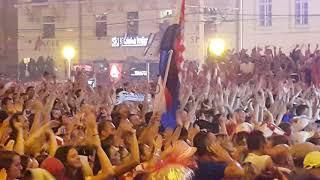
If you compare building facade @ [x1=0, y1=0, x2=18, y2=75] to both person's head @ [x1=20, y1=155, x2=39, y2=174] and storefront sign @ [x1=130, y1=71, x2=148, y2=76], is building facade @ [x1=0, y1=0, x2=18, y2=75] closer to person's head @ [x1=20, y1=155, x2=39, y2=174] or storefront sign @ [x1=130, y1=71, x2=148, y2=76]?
storefront sign @ [x1=130, y1=71, x2=148, y2=76]

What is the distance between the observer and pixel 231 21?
15.6 metres

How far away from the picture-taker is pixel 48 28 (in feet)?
56.8

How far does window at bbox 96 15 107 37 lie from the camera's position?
16875mm

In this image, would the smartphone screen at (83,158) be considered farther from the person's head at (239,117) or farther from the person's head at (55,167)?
the person's head at (239,117)

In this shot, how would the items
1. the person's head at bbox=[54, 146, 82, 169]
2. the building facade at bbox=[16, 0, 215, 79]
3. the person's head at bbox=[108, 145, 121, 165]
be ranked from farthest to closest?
the building facade at bbox=[16, 0, 215, 79] → the person's head at bbox=[108, 145, 121, 165] → the person's head at bbox=[54, 146, 82, 169]

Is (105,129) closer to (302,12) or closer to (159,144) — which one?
(159,144)

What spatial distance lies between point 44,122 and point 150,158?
118cm

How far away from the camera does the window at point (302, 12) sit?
1437 cm

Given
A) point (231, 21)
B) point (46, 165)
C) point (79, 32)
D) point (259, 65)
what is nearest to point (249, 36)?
point (231, 21)

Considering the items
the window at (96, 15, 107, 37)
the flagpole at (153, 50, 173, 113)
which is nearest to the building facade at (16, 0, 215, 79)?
the window at (96, 15, 107, 37)

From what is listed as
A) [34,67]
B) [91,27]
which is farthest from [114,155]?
[91,27]

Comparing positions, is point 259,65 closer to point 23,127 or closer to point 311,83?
point 311,83

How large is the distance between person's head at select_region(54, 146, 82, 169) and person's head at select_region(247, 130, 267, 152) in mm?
909

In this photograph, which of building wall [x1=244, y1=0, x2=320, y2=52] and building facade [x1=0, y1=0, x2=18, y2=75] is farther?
building facade [x1=0, y1=0, x2=18, y2=75]
